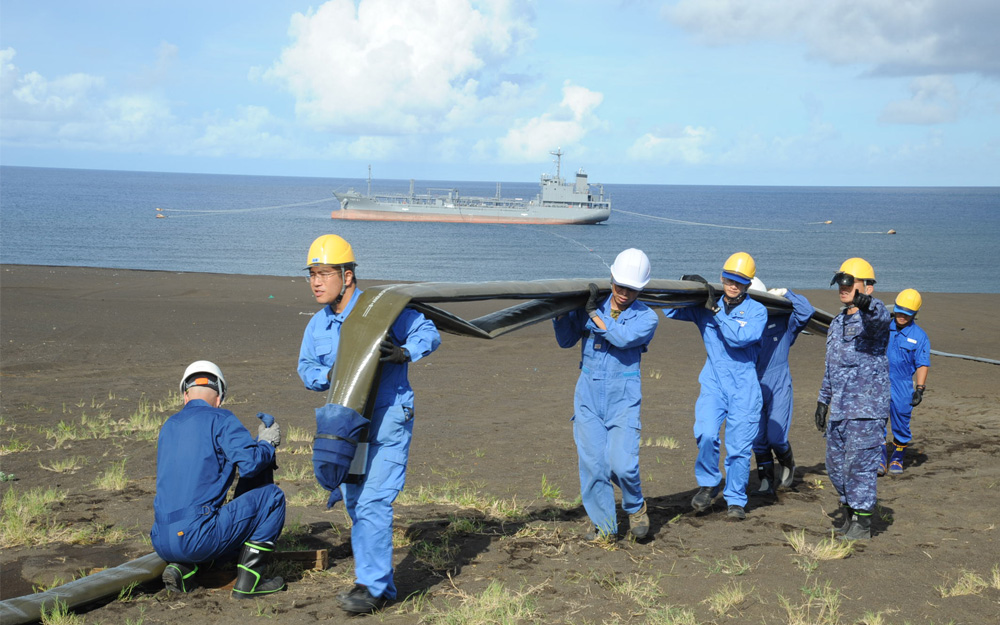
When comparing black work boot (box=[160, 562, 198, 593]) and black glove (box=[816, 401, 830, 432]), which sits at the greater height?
black glove (box=[816, 401, 830, 432])

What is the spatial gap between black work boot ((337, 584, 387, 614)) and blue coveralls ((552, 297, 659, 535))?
5.87 feet

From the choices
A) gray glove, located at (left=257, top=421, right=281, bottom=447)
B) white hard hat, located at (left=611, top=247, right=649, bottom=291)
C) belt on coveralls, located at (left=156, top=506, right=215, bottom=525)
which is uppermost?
white hard hat, located at (left=611, top=247, right=649, bottom=291)

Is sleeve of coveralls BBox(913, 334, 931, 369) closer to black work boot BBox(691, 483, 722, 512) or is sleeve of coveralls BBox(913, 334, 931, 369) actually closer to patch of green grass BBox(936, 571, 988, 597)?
black work boot BBox(691, 483, 722, 512)

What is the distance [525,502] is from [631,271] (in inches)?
101

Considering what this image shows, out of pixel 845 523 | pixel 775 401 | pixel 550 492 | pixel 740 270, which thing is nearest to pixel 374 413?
pixel 550 492

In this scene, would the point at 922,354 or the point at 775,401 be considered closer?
the point at 775,401

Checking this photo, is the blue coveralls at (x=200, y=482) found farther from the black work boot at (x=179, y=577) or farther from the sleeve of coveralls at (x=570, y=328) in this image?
the sleeve of coveralls at (x=570, y=328)

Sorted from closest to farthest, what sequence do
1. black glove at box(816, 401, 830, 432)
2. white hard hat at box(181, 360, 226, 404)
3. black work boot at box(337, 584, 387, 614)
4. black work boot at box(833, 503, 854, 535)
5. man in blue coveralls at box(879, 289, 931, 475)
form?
black work boot at box(337, 584, 387, 614) < white hard hat at box(181, 360, 226, 404) < black work boot at box(833, 503, 854, 535) < black glove at box(816, 401, 830, 432) < man in blue coveralls at box(879, 289, 931, 475)

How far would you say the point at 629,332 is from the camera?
19.4ft

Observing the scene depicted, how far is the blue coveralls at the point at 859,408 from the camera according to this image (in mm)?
6145

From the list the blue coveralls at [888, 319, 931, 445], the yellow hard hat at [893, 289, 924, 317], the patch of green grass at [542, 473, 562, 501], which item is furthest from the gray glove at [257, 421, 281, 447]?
the yellow hard hat at [893, 289, 924, 317]

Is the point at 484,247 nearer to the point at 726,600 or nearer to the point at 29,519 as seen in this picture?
the point at 29,519

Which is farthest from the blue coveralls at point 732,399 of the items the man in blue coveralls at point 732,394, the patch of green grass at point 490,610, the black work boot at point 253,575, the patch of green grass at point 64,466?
the patch of green grass at point 64,466

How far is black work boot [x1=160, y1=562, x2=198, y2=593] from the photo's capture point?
499 cm
